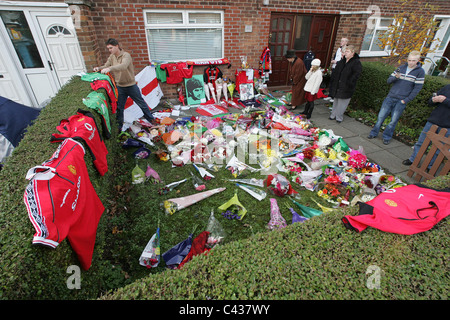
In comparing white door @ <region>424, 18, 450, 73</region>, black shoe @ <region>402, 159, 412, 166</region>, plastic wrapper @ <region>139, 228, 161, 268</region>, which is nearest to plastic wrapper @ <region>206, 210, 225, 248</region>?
plastic wrapper @ <region>139, 228, 161, 268</region>

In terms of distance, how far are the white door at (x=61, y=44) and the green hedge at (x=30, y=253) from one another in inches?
179

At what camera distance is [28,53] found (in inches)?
236

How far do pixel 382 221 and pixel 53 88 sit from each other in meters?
8.30

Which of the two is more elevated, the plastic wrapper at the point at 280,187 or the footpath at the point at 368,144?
the plastic wrapper at the point at 280,187

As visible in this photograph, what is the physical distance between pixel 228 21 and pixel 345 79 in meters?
4.26

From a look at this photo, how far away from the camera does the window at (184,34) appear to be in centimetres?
685

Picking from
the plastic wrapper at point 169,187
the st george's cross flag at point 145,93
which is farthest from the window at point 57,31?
the plastic wrapper at point 169,187

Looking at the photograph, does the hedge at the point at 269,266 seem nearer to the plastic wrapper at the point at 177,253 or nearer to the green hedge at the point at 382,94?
the plastic wrapper at the point at 177,253

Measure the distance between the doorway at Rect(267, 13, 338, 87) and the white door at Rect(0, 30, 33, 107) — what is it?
319 inches

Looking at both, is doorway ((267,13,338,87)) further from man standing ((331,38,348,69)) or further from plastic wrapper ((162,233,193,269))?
plastic wrapper ((162,233,193,269))

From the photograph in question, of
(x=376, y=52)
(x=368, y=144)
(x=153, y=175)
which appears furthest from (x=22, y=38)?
(x=376, y=52)

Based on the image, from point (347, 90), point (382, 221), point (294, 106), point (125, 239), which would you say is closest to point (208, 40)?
point (294, 106)

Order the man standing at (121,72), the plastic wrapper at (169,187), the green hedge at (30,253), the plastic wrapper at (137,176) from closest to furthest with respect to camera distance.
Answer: the green hedge at (30,253) → the plastic wrapper at (169,187) → the plastic wrapper at (137,176) → the man standing at (121,72)

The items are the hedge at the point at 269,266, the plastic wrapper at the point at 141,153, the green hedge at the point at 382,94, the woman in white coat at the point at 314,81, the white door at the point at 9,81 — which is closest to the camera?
the hedge at the point at 269,266
